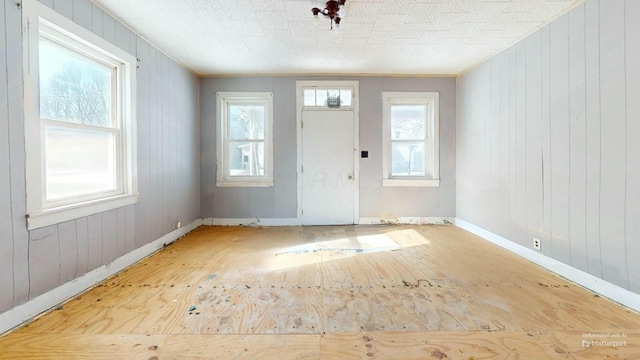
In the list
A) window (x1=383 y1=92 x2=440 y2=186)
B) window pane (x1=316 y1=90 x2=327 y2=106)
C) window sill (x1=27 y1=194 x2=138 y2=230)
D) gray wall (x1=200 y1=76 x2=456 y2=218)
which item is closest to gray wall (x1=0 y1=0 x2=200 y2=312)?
window sill (x1=27 y1=194 x2=138 y2=230)

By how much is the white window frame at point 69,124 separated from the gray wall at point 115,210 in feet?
0.17

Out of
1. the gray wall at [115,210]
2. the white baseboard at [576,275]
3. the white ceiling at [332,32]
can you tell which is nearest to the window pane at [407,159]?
the white ceiling at [332,32]

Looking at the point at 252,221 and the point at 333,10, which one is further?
the point at 252,221

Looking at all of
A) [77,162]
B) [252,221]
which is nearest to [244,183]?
[252,221]

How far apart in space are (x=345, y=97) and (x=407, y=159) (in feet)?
4.98

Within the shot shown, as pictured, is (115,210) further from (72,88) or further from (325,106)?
(325,106)

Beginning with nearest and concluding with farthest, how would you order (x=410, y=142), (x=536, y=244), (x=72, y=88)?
(x=72, y=88) → (x=536, y=244) → (x=410, y=142)

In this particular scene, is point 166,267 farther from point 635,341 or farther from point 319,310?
A: point 635,341

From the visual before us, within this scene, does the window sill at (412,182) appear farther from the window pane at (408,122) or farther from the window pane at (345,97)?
the window pane at (345,97)

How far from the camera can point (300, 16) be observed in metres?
2.74

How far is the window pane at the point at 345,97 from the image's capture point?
469 centimetres

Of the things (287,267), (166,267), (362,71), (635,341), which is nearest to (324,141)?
(362,71)

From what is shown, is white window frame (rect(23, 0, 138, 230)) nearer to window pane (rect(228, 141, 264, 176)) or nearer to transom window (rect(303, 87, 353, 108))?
window pane (rect(228, 141, 264, 176))

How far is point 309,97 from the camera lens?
4.68 m
